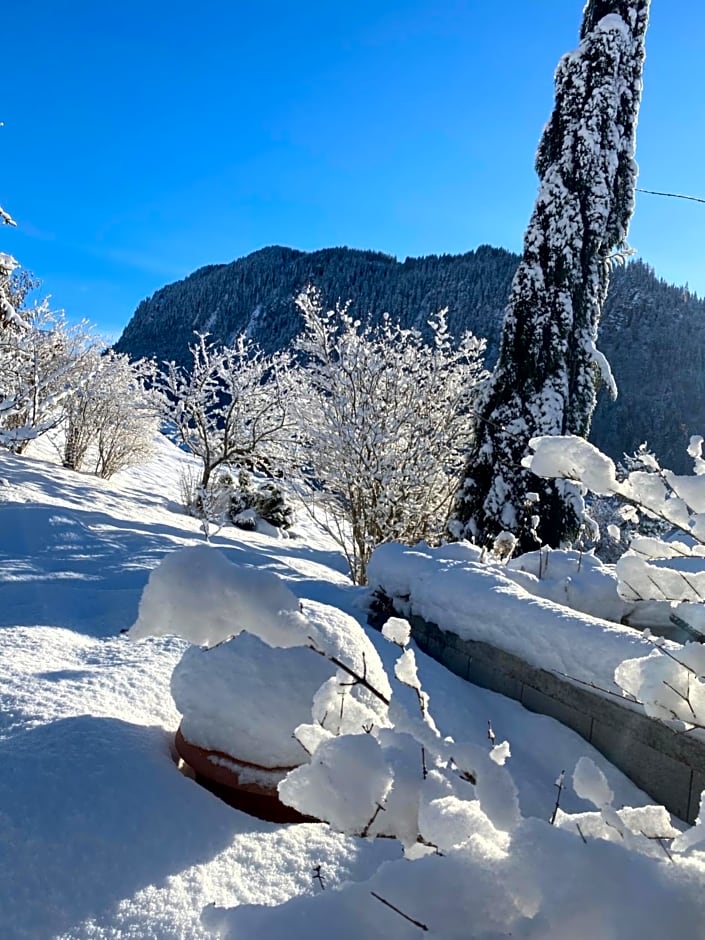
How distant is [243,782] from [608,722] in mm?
1868

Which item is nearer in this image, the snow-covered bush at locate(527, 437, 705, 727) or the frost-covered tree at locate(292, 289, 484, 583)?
the snow-covered bush at locate(527, 437, 705, 727)

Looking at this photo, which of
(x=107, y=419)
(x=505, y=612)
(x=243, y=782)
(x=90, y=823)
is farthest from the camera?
(x=107, y=419)

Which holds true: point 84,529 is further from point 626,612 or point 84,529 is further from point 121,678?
point 626,612

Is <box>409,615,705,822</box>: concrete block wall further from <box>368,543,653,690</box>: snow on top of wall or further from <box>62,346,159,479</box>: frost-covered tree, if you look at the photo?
<box>62,346,159,479</box>: frost-covered tree

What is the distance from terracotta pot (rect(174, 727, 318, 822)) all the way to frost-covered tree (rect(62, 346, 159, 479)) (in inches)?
536

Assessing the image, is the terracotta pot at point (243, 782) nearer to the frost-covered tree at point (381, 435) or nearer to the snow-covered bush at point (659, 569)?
the snow-covered bush at point (659, 569)

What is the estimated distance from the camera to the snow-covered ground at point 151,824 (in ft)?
2.22

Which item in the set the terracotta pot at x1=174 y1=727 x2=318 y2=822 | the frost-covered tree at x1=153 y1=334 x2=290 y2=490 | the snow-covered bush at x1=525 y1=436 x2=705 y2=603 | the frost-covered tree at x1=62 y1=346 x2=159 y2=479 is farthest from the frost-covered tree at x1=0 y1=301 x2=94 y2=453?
the snow-covered bush at x1=525 y1=436 x2=705 y2=603

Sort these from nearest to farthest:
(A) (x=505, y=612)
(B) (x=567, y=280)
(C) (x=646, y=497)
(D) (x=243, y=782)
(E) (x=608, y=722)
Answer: (C) (x=646, y=497) → (D) (x=243, y=782) → (E) (x=608, y=722) → (A) (x=505, y=612) → (B) (x=567, y=280)

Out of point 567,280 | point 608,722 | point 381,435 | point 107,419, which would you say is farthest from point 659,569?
point 107,419

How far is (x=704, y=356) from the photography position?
5294cm

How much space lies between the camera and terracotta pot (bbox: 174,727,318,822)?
70.9 inches

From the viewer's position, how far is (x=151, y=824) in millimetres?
1542

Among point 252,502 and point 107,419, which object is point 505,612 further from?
point 107,419
